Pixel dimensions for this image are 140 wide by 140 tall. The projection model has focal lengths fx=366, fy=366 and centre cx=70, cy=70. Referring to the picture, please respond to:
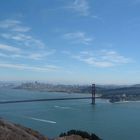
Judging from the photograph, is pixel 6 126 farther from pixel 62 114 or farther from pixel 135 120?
pixel 62 114

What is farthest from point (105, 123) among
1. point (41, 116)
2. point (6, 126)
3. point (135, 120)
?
point (6, 126)

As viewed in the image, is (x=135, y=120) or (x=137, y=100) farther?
(x=137, y=100)

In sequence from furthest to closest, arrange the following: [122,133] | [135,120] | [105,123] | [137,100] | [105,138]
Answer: [137,100]
[135,120]
[105,123]
[122,133]
[105,138]

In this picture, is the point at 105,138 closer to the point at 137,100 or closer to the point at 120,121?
the point at 120,121

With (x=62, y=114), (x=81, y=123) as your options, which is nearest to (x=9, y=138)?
(x=81, y=123)

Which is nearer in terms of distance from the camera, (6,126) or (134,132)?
(6,126)

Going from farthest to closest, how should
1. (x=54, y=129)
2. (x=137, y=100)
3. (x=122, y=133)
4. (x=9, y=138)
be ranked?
1. (x=137, y=100)
2. (x=54, y=129)
3. (x=122, y=133)
4. (x=9, y=138)

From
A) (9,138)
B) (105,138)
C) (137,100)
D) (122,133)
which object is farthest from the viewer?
(137,100)

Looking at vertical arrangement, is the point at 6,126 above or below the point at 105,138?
above

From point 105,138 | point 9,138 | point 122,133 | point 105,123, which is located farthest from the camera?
point 105,123
